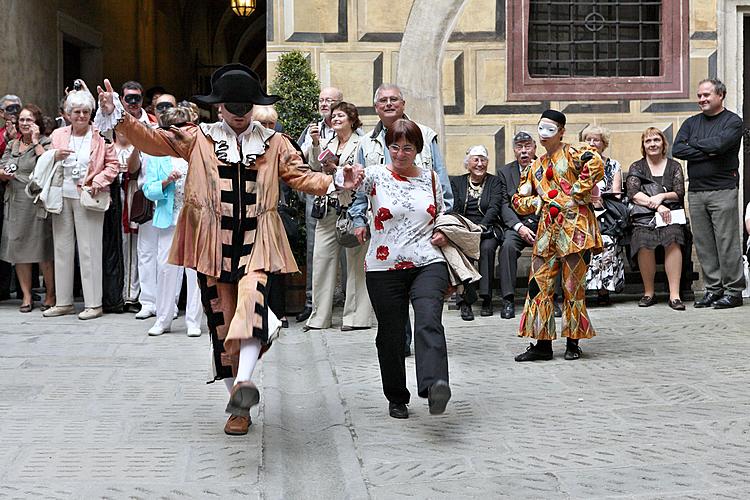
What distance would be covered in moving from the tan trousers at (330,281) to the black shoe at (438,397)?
395 centimetres

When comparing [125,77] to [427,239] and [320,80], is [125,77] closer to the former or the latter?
[320,80]

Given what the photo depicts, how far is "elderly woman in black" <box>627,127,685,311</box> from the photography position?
36.1 ft

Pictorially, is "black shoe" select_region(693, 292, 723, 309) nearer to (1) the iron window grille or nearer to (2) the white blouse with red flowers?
(1) the iron window grille

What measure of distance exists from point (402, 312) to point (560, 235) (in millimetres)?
2055

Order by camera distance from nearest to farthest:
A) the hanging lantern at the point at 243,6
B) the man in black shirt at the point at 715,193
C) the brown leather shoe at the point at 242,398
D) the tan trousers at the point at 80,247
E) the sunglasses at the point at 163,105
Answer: the brown leather shoe at the point at 242,398 < the sunglasses at the point at 163,105 < the tan trousers at the point at 80,247 < the man in black shirt at the point at 715,193 < the hanging lantern at the point at 243,6

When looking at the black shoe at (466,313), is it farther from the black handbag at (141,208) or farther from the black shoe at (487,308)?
the black handbag at (141,208)

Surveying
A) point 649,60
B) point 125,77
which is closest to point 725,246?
point 649,60

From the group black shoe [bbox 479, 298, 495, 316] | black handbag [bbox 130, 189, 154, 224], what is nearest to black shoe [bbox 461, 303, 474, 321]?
black shoe [bbox 479, 298, 495, 316]

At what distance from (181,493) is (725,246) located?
7422mm

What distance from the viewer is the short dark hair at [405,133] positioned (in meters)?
6.35

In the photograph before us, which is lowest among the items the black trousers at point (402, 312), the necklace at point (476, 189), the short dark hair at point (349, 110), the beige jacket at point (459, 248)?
the black trousers at point (402, 312)

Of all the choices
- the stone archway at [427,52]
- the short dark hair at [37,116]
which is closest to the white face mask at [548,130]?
the stone archway at [427,52]

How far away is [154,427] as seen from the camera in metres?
6.30

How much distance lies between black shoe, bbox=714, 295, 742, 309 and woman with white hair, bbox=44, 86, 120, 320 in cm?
587
